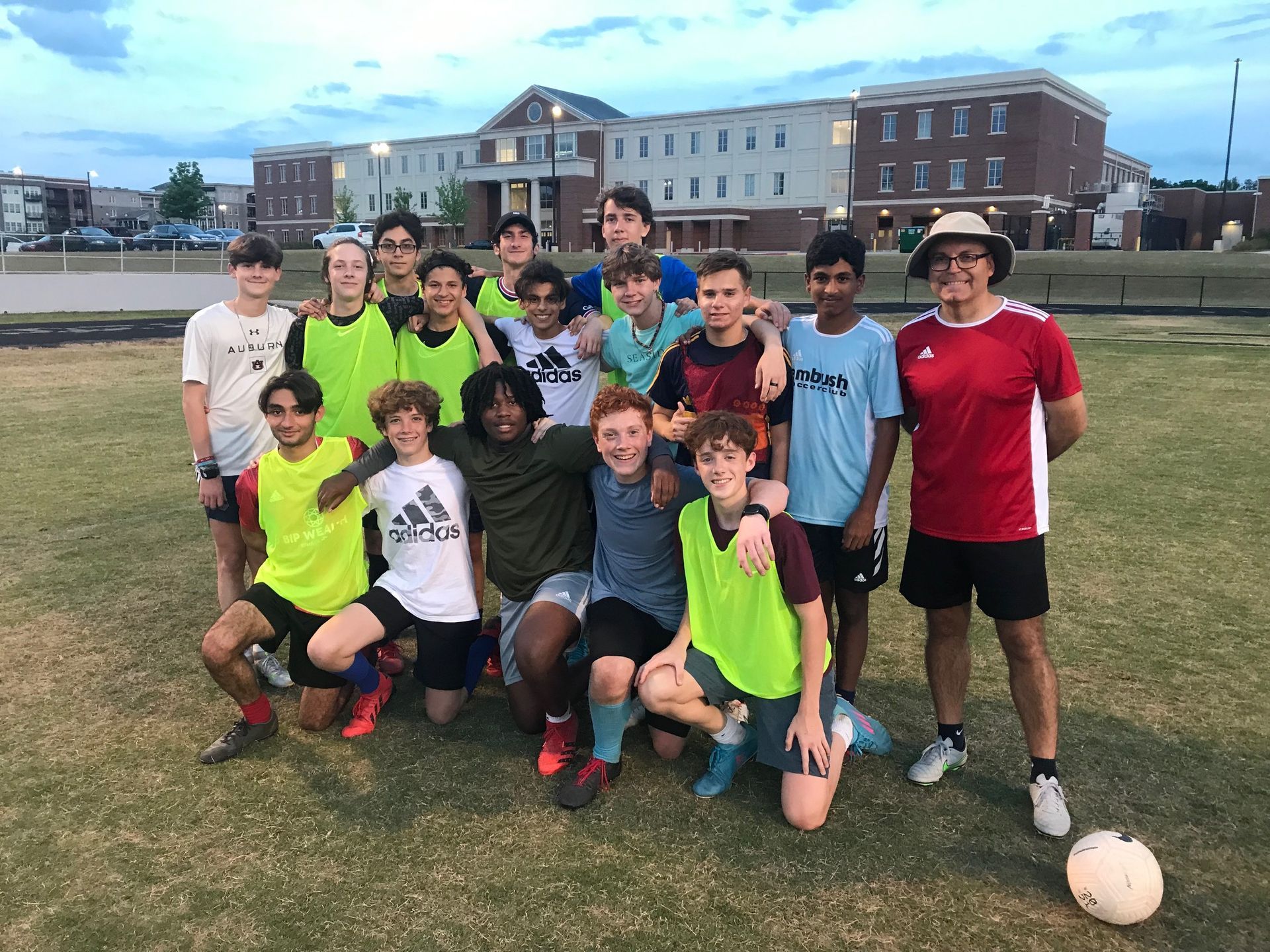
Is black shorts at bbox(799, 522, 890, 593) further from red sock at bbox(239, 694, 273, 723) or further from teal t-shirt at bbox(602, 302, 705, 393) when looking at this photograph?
red sock at bbox(239, 694, 273, 723)

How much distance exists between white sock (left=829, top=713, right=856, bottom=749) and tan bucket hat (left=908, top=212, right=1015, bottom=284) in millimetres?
1940

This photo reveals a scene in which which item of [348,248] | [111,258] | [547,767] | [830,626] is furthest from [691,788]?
[111,258]

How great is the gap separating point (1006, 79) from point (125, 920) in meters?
70.7

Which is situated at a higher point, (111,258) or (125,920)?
(111,258)

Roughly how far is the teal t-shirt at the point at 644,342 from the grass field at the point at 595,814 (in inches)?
76.8

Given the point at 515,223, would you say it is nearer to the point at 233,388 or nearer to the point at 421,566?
the point at 233,388

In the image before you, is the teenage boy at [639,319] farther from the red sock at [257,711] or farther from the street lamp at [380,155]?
the street lamp at [380,155]

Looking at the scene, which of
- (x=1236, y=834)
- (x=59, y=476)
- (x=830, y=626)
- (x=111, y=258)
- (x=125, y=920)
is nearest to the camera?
(x=125, y=920)

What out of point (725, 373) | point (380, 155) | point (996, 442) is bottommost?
point (996, 442)

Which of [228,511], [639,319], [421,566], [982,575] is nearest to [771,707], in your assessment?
[982,575]

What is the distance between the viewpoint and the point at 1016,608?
379 cm

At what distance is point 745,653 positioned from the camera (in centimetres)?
389

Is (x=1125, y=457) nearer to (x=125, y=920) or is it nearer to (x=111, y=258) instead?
(x=125, y=920)

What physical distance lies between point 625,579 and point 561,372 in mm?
1382
